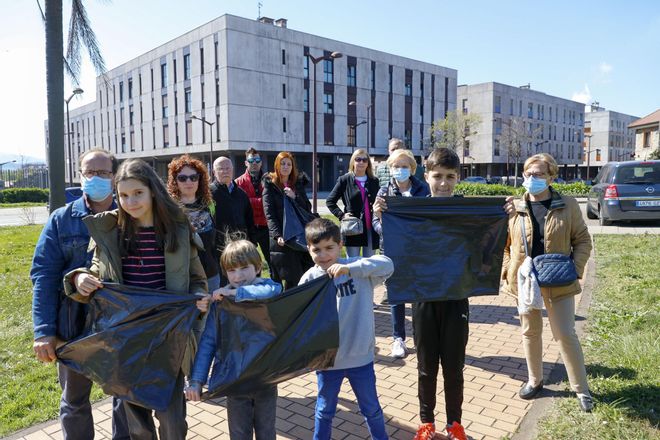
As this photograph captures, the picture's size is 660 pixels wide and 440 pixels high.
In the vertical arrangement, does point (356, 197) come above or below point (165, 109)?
below

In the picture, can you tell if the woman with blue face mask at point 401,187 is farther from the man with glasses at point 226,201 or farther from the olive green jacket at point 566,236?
the man with glasses at point 226,201

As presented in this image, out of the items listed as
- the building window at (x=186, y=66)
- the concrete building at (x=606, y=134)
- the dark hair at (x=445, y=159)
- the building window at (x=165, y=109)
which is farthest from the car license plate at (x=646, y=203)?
the concrete building at (x=606, y=134)

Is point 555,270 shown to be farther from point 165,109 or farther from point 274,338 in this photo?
point 165,109

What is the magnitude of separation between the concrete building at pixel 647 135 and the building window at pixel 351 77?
2998 centimetres

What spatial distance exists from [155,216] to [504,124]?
2917 inches

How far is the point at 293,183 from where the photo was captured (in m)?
5.62

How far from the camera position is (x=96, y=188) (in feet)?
9.81

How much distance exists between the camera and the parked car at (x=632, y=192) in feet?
46.7

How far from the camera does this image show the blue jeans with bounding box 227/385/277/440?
2.88 metres

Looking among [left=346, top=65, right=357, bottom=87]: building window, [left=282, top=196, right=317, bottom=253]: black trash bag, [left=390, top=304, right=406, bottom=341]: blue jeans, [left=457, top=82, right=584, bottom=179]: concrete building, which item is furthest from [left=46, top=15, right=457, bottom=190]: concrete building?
[left=390, top=304, right=406, bottom=341]: blue jeans

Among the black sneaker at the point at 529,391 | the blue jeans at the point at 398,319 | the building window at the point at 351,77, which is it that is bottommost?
the black sneaker at the point at 529,391

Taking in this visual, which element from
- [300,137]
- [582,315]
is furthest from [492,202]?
[300,137]

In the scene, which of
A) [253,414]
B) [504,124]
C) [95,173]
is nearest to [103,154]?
[95,173]

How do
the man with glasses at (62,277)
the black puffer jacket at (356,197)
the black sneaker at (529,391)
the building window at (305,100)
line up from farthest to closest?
the building window at (305,100) → the black puffer jacket at (356,197) → the black sneaker at (529,391) → the man with glasses at (62,277)
